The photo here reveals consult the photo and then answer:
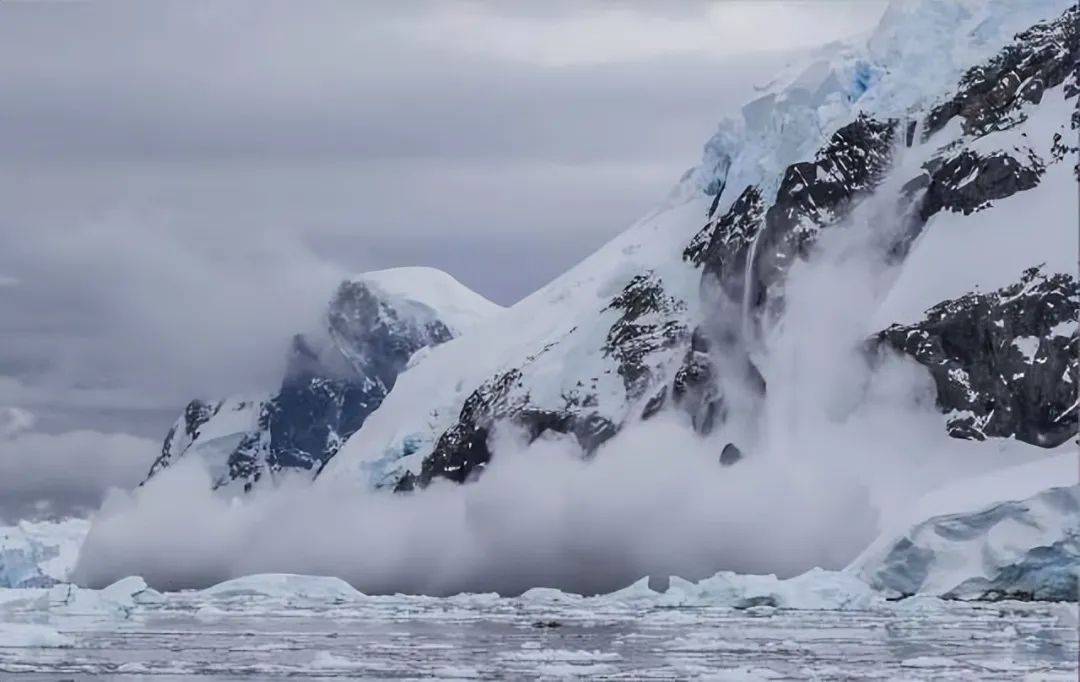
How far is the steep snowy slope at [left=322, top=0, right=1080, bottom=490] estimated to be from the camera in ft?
445

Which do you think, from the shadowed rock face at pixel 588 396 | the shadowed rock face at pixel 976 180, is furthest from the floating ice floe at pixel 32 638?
the shadowed rock face at pixel 588 396

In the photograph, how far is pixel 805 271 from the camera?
151 meters

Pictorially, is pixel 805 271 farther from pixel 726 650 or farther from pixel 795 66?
pixel 726 650

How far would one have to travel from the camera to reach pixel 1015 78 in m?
149

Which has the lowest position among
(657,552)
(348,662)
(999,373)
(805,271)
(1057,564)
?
(348,662)

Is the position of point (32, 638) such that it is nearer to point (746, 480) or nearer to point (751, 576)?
point (751, 576)

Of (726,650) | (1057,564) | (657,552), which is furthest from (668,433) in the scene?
(726,650)

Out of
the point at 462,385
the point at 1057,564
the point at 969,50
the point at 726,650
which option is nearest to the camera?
the point at 726,650

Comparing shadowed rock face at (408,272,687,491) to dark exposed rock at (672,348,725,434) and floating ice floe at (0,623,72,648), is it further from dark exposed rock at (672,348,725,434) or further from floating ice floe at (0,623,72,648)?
floating ice floe at (0,623,72,648)

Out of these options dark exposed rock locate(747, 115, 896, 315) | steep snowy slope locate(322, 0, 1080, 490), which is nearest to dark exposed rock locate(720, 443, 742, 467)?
steep snowy slope locate(322, 0, 1080, 490)

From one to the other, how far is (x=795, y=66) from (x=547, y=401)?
39.0 m

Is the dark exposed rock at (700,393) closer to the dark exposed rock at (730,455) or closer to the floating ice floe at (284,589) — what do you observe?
the dark exposed rock at (730,455)

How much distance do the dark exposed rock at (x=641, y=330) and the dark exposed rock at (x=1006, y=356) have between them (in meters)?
29.9

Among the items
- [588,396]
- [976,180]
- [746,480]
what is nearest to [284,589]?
[746,480]
